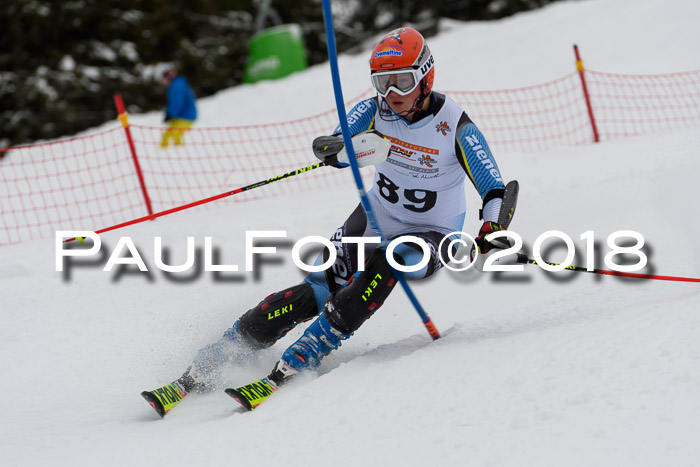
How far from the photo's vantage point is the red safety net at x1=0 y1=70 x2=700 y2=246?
796 centimetres

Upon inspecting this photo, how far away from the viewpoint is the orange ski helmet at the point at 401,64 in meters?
3.26

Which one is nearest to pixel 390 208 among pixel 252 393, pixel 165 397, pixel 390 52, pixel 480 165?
pixel 480 165

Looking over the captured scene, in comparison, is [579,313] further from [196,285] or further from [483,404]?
[196,285]

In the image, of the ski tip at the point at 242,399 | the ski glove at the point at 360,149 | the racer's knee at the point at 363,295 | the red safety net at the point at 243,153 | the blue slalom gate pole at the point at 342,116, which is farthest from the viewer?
the red safety net at the point at 243,153

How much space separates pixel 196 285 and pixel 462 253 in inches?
93.9

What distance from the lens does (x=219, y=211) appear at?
22.6 feet

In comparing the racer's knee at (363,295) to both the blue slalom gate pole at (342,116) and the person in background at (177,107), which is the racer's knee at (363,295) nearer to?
the blue slalom gate pole at (342,116)

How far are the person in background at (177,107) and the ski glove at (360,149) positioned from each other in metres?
6.57

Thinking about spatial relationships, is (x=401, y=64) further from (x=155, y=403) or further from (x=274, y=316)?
(x=155, y=403)

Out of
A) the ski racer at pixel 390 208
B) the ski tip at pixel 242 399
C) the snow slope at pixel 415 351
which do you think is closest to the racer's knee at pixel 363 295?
the ski racer at pixel 390 208

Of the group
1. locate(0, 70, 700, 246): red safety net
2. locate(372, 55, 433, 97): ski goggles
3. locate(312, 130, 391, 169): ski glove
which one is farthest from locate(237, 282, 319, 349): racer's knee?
locate(0, 70, 700, 246): red safety net

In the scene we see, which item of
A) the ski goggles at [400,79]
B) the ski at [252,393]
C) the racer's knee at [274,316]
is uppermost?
the ski goggles at [400,79]

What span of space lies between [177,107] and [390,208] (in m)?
6.78

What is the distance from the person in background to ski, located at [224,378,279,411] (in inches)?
281
